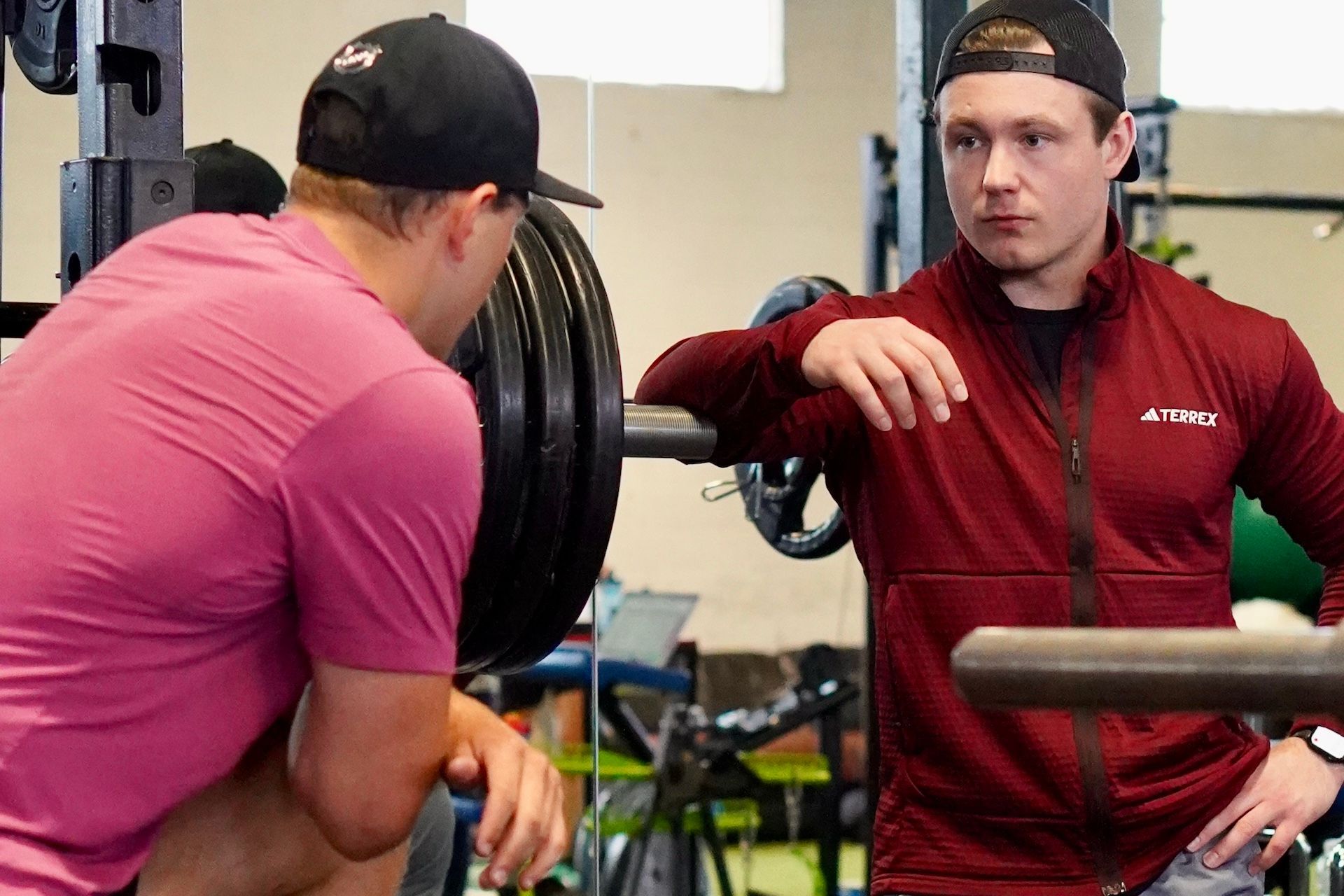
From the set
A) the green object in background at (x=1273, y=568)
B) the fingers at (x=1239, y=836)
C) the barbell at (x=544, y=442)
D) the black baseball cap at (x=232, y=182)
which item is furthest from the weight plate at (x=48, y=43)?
the green object in background at (x=1273, y=568)

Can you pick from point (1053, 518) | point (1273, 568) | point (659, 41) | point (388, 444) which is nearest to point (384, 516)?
point (388, 444)

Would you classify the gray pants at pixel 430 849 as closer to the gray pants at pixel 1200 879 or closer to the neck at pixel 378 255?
the gray pants at pixel 1200 879

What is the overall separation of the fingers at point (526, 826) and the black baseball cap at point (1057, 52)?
839 mm

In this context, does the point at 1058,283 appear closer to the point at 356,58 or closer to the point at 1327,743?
the point at 1327,743

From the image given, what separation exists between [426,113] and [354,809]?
487 millimetres

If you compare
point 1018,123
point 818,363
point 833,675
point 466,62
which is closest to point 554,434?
point 818,363

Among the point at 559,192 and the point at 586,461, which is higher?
the point at 559,192

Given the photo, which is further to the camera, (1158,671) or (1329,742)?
(1329,742)

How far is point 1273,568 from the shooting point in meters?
3.56

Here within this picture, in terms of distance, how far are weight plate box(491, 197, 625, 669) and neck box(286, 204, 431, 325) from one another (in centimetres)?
39

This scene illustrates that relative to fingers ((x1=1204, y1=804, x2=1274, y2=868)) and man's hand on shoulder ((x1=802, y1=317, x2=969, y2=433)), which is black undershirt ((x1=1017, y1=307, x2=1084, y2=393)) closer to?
man's hand on shoulder ((x1=802, y1=317, x2=969, y2=433))

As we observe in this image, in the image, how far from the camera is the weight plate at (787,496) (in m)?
2.19

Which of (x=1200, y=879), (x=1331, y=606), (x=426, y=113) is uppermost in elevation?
(x=426, y=113)

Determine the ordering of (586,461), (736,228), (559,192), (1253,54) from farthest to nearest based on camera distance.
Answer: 1. (1253,54)
2. (736,228)
3. (586,461)
4. (559,192)
